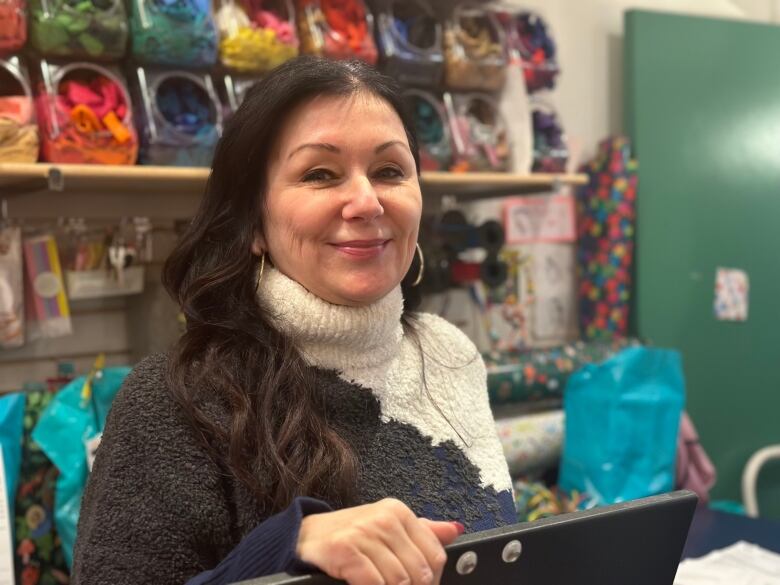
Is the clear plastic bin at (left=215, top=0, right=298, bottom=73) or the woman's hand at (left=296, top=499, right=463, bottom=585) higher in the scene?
the clear plastic bin at (left=215, top=0, right=298, bottom=73)

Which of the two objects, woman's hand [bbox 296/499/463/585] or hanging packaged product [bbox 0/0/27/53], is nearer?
woman's hand [bbox 296/499/463/585]

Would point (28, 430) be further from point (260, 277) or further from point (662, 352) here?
point (662, 352)

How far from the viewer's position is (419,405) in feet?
3.86

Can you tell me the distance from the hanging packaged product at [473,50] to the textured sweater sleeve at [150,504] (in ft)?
5.21

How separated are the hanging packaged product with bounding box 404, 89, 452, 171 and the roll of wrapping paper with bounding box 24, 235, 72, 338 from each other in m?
0.95

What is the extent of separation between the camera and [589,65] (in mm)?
3074

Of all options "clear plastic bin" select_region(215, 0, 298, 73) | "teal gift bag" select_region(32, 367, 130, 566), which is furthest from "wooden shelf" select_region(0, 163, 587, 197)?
"teal gift bag" select_region(32, 367, 130, 566)

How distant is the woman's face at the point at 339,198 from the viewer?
3.42 feet

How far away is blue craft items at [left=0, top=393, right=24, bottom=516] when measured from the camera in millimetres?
1686

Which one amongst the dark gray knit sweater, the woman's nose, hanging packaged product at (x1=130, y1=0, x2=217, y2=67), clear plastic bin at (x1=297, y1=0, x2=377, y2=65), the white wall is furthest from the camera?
the white wall

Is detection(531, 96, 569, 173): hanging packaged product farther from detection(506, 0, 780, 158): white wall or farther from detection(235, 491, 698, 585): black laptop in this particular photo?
detection(235, 491, 698, 585): black laptop

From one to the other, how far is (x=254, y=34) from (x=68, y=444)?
998 mm

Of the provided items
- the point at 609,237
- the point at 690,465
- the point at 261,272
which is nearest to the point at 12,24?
the point at 261,272

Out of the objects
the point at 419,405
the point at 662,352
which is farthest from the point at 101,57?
the point at 662,352
